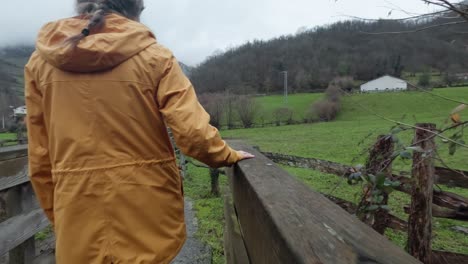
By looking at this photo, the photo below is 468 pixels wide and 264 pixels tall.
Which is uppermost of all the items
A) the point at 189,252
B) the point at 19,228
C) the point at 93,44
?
the point at 93,44

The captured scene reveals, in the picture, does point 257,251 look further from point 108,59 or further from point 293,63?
point 293,63

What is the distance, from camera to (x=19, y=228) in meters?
2.49

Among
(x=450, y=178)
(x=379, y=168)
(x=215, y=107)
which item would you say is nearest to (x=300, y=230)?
(x=379, y=168)

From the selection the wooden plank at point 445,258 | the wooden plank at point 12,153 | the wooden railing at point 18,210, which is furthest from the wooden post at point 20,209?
the wooden plank at point 445,258

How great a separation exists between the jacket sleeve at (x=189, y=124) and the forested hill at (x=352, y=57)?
992 mm

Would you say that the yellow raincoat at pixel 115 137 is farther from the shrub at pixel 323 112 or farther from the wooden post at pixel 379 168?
the shrub at pixel 323 112

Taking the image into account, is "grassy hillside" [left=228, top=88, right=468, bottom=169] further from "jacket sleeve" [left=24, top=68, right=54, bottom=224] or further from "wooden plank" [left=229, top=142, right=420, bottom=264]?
"jacket sleeve" [left=24, top=68, right=54, bottom=224]

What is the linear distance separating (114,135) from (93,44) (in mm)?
429

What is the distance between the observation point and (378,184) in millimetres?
1896

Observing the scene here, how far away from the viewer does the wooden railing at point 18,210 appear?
8.02ft

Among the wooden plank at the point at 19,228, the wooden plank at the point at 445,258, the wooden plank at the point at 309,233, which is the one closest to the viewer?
the wooden plank at the point at 309,233

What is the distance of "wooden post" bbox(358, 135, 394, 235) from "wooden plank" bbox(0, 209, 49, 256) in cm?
220

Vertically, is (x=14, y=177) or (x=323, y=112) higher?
(x=14, y=177)

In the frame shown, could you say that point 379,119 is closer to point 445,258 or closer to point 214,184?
point 445,258
